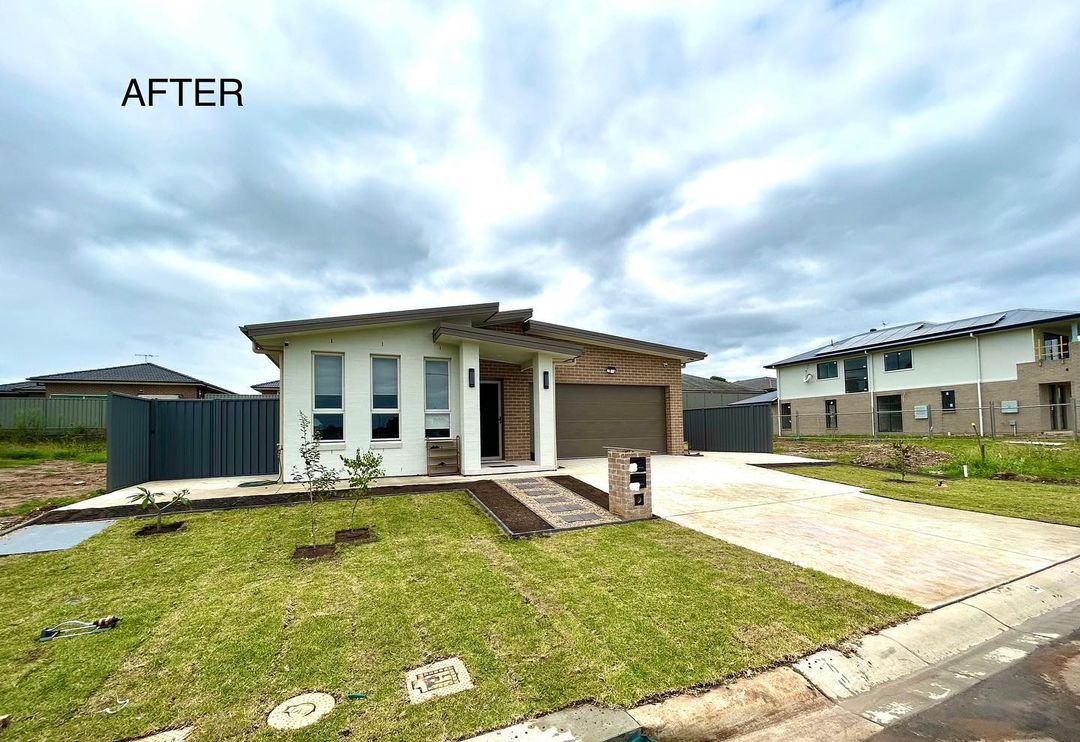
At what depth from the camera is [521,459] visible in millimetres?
12109

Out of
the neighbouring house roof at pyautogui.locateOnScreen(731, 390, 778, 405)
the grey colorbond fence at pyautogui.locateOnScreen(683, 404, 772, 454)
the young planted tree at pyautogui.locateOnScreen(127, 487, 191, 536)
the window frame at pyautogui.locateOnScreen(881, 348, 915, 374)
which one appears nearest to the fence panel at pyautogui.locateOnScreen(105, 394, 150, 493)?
the young planted tree at pyautogui.locateOnScreen(127, 487, 191, 536)

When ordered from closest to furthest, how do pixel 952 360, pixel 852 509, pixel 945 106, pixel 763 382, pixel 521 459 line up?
pixel 852 509 → pixel 945 106 → pixel 521 459 → pixel 952 360 → pixel 763 382

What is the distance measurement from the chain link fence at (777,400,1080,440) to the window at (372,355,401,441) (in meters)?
19.9

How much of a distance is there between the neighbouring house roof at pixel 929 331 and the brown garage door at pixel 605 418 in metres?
20.8

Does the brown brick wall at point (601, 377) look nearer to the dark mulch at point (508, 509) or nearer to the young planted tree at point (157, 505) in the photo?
the dark mulch at point (508, 509)

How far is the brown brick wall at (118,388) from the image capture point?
25.1 meters

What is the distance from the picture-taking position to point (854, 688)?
2797mm

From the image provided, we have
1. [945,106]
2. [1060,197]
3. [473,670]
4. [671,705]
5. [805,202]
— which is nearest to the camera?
[671,705]

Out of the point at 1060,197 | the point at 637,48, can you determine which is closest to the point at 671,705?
the point at 637,48

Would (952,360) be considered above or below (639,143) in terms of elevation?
below

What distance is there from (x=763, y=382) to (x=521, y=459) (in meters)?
48.2

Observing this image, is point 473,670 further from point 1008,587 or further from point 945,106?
point 945,106

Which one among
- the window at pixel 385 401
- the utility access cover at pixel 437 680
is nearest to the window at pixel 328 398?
the window at pixel 385 401

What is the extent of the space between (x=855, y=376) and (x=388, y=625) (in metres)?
34.3
